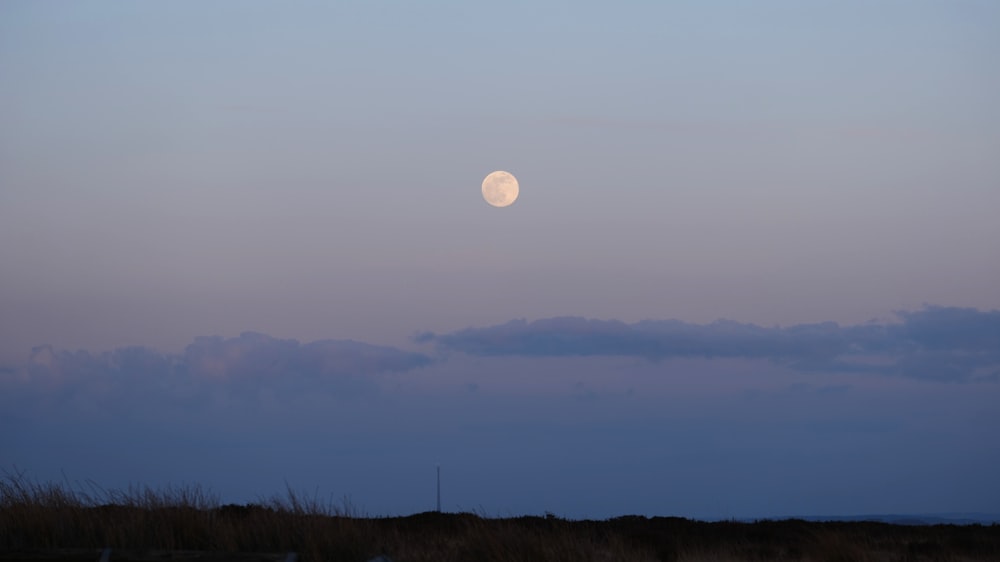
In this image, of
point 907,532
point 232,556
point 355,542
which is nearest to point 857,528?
point 907,532

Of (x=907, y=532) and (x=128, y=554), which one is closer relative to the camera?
(x=128, y=554)

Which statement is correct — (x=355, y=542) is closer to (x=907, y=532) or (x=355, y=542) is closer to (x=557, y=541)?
(x=557, y=541)

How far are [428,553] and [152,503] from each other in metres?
4.04

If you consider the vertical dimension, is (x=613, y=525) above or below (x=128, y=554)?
below

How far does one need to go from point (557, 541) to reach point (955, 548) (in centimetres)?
1167

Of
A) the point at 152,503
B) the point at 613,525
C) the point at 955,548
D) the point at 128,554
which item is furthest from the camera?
the point at 613,525

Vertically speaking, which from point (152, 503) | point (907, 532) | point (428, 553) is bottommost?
point (907, 532)

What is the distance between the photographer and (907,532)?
28.1 m

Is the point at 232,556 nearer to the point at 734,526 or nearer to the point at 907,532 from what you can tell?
the point at 734,526

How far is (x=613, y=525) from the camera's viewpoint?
27375mm

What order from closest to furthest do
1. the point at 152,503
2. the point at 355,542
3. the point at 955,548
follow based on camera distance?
1. the point at 355,542
2. the point at 152,503
3. the point at 955,548

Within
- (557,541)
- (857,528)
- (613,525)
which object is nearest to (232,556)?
(557,541)

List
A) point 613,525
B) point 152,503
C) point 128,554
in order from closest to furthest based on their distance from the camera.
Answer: point 128,554 → point 152,503 → point 613,525

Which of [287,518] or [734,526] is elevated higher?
[287,518]
